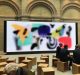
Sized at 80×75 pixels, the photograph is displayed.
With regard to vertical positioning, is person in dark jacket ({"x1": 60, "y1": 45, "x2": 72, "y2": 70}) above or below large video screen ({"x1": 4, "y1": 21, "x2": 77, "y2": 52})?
below

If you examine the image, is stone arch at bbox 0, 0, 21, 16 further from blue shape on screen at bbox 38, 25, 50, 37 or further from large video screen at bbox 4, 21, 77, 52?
blue shape on screen at bbox 38, 25, 50, 37

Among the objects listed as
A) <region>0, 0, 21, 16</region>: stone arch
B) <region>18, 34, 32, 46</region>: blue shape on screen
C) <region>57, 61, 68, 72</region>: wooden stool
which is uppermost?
<region>0, 0, 21, 16</region>: stone arch

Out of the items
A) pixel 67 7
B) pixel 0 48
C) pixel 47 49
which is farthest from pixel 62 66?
pixel 67 7

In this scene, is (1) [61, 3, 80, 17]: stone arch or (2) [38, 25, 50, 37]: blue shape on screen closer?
(2) [38, 25, 50, 37]: blue shape on screen

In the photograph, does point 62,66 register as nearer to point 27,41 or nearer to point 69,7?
point 27,41

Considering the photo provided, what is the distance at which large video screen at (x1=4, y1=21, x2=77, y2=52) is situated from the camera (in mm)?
19344

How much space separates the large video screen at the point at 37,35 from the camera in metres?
19.3

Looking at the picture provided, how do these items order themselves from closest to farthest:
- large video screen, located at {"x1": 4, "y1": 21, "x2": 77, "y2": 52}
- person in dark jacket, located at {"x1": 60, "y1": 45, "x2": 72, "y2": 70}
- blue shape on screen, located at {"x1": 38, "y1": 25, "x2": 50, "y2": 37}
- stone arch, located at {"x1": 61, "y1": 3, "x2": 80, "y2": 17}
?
person in dark jacket, located at {"x1": 60, "y1": 45, "x2": 72, "y2": 70} < large video screen, located at {"x1": 4, "y1": 21, "x2": 77, "y2": 52} < blue shape on screen, located at {"x1": 38, "y1": 25, "x2": 50, "y2": 37} < stone arch, located at {"x1": 61, "y1": 3, "x2": 80, "y2": 17}

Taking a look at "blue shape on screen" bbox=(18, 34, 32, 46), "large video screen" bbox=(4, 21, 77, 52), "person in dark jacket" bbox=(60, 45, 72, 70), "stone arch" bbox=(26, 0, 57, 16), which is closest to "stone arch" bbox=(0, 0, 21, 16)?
"stone arch" bbox=(26, 0, 57, 16)

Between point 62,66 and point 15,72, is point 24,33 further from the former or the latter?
point 15,72

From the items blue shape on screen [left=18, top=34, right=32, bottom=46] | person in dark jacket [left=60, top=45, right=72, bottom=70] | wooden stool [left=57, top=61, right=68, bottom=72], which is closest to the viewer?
wooden stool [left=57, top=61, right=68, bottom=72]

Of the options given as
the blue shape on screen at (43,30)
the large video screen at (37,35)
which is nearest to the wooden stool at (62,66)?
the large video screen at (37,35)

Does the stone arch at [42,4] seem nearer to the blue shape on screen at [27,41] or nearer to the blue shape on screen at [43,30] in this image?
the blue shape on screen at [43,30]

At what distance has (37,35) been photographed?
65.8 ft
